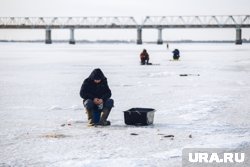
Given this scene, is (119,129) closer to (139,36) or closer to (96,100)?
(96,100)

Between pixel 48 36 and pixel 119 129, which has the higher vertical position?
pixel 48 36

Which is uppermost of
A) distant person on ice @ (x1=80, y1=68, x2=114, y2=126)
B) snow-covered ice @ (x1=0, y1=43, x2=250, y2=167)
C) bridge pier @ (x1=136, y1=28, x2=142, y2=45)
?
bridge pier @ (x1=136, y1=28, x2=142, y2=45)

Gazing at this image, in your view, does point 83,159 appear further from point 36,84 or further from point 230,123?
point 36,84

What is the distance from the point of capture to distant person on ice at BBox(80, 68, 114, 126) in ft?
32.2

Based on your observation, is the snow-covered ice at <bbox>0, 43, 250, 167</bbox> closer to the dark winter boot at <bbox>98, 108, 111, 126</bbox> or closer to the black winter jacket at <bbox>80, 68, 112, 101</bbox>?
the dark winter boot at <bbox>98, 108, 111, 126</bbox>

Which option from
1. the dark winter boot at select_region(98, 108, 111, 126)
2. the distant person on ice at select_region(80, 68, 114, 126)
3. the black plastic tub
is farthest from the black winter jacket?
the black plastic tub

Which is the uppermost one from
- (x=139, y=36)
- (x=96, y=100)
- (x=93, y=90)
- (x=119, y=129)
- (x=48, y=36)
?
(x=48, y=36)

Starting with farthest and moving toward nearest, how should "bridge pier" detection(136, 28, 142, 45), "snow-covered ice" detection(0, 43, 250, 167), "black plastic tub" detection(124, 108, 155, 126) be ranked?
"bridge pier" detection(136, 28, 142, 45) → "black plastic tub" detection(124, 108, 155, 126) → "snow-covered ice" detection(0, 43, 250, 167)

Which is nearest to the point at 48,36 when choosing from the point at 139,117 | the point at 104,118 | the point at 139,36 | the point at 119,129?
the point at 139,36

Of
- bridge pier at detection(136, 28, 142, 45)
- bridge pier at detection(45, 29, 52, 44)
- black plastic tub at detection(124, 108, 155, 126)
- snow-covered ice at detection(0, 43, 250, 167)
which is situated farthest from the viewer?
bridge pier at detection(45, 29, 52, 44)

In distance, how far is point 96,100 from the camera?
976 centimetres

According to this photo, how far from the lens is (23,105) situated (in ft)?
43.0

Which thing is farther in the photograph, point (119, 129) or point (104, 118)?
point (104, 118)

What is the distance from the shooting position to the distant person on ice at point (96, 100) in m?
9.81
